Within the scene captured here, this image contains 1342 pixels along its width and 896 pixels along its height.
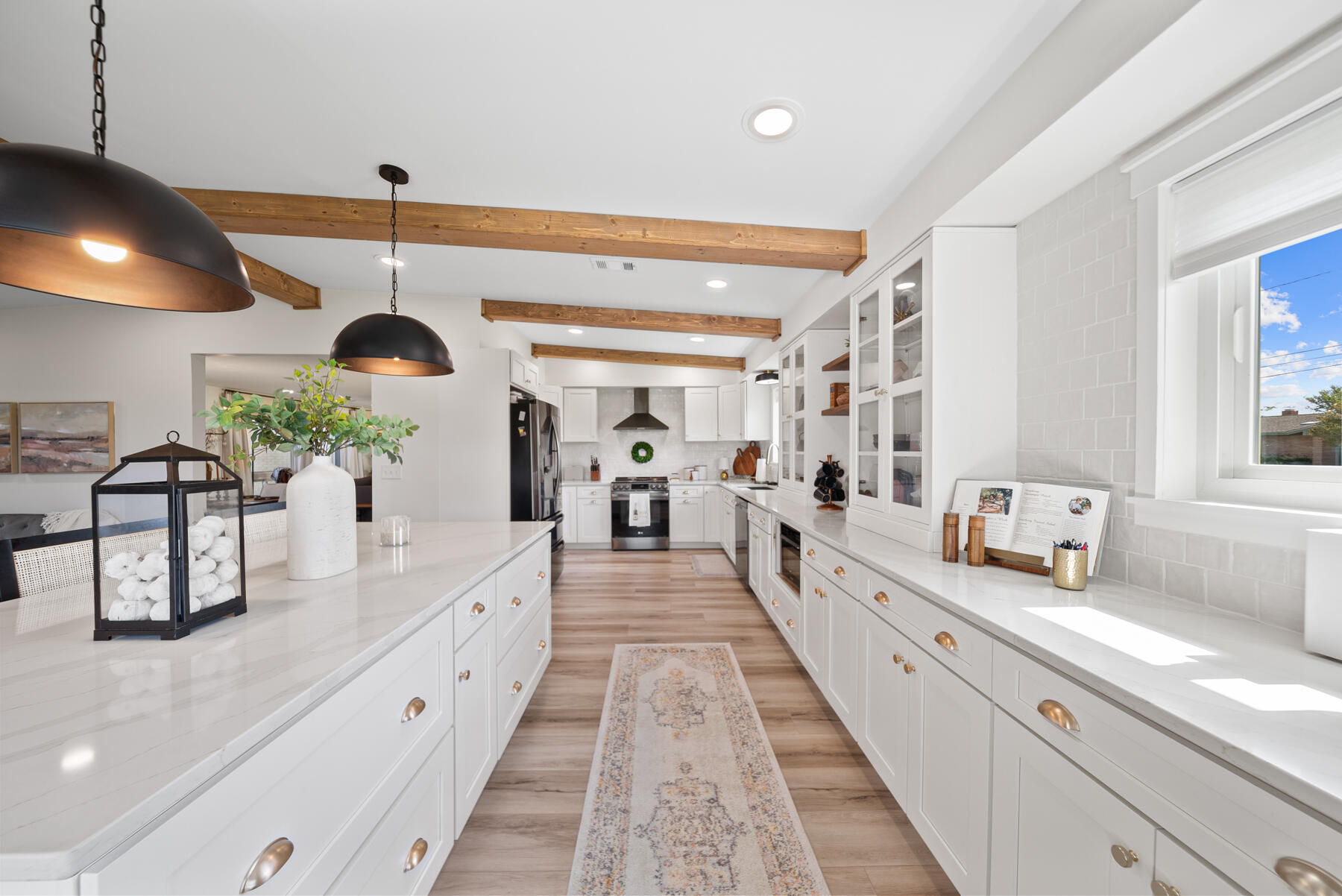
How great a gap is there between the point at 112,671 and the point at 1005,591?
6.62 feet

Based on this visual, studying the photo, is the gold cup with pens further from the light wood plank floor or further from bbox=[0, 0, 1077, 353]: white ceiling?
bbox=[0, 0, 1077, 353]: white ceiling

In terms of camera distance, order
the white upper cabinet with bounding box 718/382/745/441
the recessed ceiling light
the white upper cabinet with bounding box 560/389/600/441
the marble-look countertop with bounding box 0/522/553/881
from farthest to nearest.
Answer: the white upper cabinet with bounding box 560/389/600/441 < the white upper cabinet with bounding box 718/382/745/441 < the recessed ceiling light < the marble-look countertop with bounding box 0/522/553/881

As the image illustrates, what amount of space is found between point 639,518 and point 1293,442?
17.2ft

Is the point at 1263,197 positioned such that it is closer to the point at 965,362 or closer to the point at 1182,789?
the point at 965,362

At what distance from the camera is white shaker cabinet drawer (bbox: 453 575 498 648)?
1.49 m

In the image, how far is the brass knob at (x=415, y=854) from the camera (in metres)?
1.18

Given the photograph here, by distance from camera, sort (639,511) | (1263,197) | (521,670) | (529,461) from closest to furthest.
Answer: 1. (1263,197)
2. (521,670)
3. (529,461)
4. (639,511)

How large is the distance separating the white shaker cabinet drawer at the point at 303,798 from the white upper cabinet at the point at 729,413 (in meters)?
5.23

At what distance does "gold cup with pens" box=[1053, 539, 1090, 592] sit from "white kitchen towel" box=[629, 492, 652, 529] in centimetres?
477

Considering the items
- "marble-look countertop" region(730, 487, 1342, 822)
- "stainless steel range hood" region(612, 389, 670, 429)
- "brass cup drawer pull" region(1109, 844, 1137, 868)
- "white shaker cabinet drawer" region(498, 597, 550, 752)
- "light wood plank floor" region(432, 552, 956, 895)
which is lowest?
"light wood plank floor" region(432, 552, 956, 895)

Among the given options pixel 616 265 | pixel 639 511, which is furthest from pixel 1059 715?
pixel 639 511

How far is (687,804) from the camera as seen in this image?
174cm

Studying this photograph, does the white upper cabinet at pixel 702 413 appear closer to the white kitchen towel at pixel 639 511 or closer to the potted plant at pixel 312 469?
the white kitchen towel at pixel 639 511

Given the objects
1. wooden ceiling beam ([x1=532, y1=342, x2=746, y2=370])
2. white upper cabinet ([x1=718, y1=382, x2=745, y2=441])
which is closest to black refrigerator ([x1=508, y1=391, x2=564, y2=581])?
wooden ceiling beam ([x1=532, y1=342, x2=746, y2=370])
